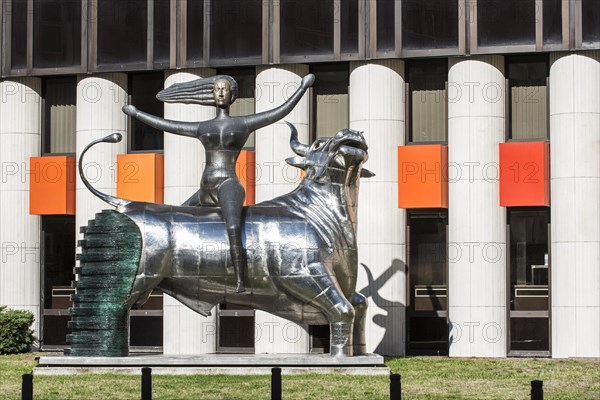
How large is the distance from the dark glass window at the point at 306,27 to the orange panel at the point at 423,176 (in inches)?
119

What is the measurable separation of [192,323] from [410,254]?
530cm

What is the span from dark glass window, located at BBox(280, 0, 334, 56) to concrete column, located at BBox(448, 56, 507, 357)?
309 centimetres

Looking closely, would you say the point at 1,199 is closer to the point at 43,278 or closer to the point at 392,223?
the point at 43,278

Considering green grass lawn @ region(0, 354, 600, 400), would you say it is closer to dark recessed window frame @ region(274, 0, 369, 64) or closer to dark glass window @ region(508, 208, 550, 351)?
dark glass window @ region(508, 208, 550, 351)

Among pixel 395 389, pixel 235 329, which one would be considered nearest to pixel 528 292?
pixel 235 329

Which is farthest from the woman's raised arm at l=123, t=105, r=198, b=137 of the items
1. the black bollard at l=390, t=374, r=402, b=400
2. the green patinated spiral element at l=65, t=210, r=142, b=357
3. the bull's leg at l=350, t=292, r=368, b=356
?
the black bollard at l=390, t=374, r=402, b=400

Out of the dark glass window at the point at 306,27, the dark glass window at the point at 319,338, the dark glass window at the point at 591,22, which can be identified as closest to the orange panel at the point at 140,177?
the dark glass window at the point at 306,27

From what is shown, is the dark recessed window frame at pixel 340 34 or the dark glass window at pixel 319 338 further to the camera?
the dark glass window at pixel 319 338

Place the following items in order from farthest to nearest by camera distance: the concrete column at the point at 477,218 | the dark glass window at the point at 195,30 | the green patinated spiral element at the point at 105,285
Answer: the dark glass window at the point at 195,30
the concrete column at the point at 477,218
the green patinated spiral element at the point at 105,285

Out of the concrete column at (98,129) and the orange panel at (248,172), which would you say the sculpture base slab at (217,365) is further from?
the concrete column at (98,129)

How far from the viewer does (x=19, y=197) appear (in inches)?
1423

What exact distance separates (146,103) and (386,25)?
637 centimetres

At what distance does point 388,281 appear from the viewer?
33469 mm

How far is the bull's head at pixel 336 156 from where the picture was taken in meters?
27.3
